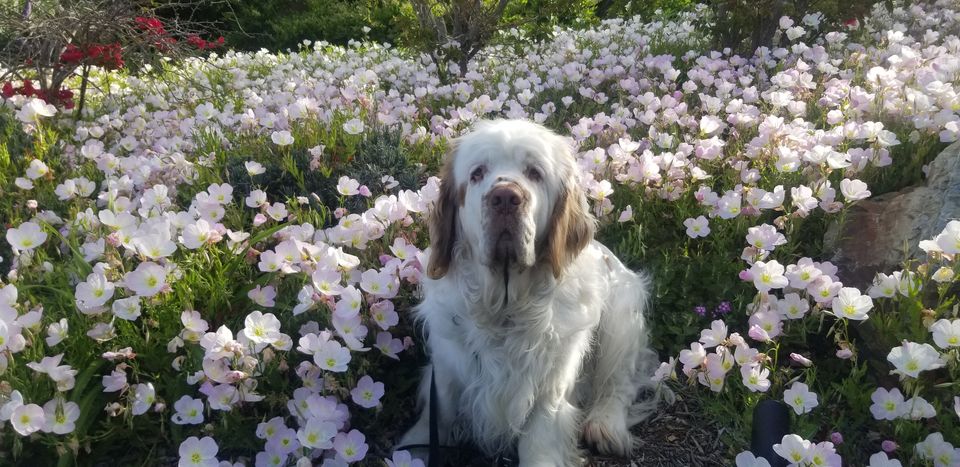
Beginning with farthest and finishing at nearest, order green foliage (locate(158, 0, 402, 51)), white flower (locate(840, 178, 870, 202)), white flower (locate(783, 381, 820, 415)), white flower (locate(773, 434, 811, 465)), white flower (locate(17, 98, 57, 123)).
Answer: green foliage (locate(158, 0, 402, 51)), white flower (locate(17, 98, 57, 123)), white flower (locate(840, 178, 870, 202)), white flower (locate(783, 381, 820, 415)), white flower (locate(773, 434, 811, 465))

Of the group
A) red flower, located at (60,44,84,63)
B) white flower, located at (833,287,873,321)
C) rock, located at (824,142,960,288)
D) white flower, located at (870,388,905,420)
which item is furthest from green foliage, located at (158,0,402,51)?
white flower, located at (870,388,905,420)

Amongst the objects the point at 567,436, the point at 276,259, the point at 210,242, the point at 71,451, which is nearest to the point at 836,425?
the point at 567,436

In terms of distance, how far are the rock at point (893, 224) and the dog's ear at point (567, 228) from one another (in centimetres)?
147

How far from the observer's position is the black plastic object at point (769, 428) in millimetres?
2066

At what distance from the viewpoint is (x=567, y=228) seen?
8.23 ft

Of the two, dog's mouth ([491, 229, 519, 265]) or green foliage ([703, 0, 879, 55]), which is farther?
green foliage ([703, 0, 879, 55])

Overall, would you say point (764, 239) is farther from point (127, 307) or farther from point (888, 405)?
point (127, 307)

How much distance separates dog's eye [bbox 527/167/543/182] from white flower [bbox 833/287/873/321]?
115cm

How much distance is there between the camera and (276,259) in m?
2.58

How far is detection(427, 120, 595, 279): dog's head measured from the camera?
90.3 inches

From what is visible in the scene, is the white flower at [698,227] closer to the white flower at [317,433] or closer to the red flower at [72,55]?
the white flower at [317,433]

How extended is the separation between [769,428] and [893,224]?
1.71 meters

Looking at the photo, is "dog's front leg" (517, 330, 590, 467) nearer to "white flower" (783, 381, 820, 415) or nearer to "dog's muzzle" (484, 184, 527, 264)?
"dog's muzzle" (484, 184, 527, 264)

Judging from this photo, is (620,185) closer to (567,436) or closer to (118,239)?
(567,436)
